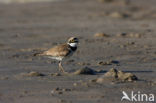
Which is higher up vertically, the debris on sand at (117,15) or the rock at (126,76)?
the debris on sand at (117,15)

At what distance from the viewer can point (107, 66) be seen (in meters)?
11.5

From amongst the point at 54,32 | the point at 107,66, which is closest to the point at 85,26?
the point at 54,32

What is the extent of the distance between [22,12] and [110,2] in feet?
12.6

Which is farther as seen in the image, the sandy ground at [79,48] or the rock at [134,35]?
the rock at [134,35]

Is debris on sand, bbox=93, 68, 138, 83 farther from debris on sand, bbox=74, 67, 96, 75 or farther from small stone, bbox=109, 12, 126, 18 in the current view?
small stone, bbox=109, 12, 126, 18

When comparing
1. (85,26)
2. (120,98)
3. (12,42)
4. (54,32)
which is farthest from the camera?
(85,26)

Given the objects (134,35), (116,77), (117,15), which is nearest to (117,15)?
(117,15)

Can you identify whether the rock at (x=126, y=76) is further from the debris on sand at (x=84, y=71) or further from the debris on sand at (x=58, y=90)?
the debris on sand at (x=58, y=90)

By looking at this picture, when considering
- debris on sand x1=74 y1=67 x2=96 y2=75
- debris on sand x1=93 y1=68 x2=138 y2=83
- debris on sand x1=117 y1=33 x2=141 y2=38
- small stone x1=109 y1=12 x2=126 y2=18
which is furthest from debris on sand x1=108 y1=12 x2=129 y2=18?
debris on sand x1=93 y1=68 x2=138 y2=83

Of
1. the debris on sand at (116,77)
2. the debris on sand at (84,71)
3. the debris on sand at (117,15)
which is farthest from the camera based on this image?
the debris on sand at (117,15)

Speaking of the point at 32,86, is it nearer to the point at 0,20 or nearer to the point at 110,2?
the point at 0,20

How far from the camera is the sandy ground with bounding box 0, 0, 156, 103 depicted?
8984 millimetres

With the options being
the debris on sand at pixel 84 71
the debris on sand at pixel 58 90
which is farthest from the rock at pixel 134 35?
the debris on sand at pixel 58 90

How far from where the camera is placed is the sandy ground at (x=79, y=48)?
29.5 feet
